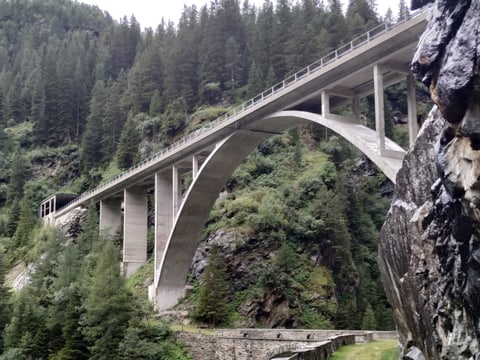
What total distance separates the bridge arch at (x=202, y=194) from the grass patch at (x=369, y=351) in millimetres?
8909

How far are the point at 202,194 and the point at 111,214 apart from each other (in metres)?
16.4

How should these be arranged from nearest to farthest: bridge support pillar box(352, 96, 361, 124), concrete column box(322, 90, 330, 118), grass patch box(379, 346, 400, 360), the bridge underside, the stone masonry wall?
1. grass patch box(379, 346, 400, 360)
2. the bridge underside
3. the stone masonry wall
4. concrete column box(322, 90, 330, 118)
5. bridge support pillar box(352, 96, 361, 124)

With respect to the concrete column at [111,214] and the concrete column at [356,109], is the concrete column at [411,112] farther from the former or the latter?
the concrete column at [111,214]

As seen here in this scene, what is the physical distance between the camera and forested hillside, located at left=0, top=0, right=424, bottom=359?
29.2 metres

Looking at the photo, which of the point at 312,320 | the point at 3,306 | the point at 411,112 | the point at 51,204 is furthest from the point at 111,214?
the point at 411,112

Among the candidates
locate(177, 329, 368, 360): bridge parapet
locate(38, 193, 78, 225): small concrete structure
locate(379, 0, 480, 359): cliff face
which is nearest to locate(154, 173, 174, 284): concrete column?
locate(177, 329, 368, 360): bridge parapet

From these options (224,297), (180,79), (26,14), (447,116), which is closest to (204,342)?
(224,297)

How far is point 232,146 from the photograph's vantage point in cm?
3145

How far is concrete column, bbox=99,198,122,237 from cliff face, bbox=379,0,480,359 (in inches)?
1492

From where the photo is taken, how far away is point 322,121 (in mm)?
23203

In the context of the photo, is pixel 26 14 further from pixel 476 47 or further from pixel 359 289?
pixel 476 47

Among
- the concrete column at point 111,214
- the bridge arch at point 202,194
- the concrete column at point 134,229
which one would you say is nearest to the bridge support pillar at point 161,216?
the bridge arch at point 202,194

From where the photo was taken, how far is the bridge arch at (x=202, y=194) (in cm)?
2934

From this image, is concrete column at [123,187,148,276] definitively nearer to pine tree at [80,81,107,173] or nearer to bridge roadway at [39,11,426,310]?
bridge roadway at [39,11,426,310]
